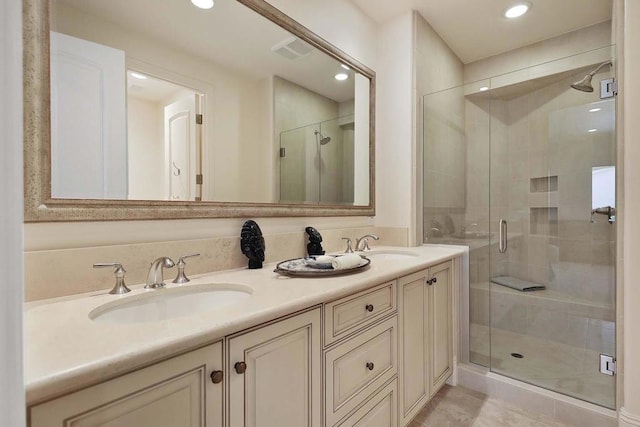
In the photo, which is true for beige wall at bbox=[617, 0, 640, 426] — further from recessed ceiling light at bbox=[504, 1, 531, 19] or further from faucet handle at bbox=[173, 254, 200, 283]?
faucet handle at bbox=[173, 254, 200, 283]

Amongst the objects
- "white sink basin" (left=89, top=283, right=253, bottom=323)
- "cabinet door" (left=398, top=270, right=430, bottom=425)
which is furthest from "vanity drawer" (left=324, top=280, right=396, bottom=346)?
"white sink basin" (left=89, top=283, right=253, bottom=323)

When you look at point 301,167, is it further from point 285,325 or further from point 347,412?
point 347,412

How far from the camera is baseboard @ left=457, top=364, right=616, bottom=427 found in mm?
Answer: 1580

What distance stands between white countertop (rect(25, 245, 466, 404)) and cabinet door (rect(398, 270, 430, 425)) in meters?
0.47

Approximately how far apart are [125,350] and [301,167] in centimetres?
130

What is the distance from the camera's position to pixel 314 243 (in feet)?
5.35

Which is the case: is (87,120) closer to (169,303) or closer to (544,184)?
(169,303)

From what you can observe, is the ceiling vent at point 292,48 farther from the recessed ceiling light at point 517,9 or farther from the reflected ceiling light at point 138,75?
the recessed ceiling light at point 517,9

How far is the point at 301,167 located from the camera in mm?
1734

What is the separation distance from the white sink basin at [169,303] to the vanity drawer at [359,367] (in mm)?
396

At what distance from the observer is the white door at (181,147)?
1168 millimetres

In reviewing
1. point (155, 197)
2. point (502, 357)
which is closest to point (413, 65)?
point (155, 197)

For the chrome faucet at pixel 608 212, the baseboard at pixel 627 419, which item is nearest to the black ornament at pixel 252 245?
the baseboard at pixel 627 419

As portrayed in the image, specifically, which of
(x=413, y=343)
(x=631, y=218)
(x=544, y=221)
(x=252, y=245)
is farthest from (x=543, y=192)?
(x=252, y=245)
